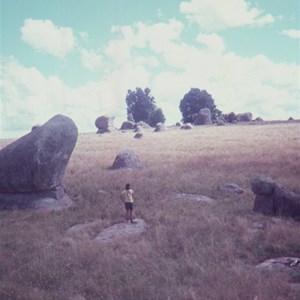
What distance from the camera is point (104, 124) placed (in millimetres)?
62344

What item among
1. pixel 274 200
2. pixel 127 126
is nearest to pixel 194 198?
pixel 274 200

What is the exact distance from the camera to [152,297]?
6.76 metres

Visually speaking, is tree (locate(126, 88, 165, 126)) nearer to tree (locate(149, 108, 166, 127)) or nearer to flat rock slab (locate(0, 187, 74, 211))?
tree (locate(149, 108, 166, 127))

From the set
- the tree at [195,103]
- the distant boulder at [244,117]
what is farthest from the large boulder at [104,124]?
the tree at [195,103]

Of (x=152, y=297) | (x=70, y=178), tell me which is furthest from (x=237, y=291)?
(x=70, y=178)

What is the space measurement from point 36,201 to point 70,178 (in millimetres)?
6119

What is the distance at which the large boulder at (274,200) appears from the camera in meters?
12.4

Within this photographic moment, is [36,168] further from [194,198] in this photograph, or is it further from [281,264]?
[281,264]

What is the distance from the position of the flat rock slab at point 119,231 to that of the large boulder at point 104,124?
50.5 meters

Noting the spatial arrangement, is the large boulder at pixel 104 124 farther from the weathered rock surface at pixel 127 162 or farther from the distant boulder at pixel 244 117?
the weathered rock surface at pixel 127 162

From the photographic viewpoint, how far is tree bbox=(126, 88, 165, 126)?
9112cm

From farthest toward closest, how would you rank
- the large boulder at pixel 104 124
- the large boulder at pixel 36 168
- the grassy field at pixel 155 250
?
the large boulder at pixel 104 124, the large boulder at pixel 36 168, the grassy field at pixel 155 250

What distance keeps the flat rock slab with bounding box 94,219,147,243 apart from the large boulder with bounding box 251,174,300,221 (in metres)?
4.21

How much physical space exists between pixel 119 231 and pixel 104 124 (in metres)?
52.1
